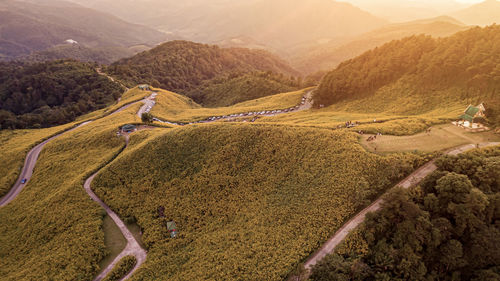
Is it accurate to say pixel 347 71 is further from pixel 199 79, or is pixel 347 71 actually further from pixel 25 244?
pixel 199 79

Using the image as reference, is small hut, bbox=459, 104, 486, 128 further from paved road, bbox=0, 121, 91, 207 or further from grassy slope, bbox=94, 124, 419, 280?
paved road, bbox=0, 121, 91, 207

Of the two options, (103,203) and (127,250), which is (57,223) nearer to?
(103,203)

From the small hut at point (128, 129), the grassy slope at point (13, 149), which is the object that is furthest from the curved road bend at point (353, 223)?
the grassy slope at point (13, 149)

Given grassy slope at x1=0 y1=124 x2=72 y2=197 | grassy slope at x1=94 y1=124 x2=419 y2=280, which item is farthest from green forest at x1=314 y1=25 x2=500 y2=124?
grassy slope at x1=0 y1=124 x2=72 y2=197

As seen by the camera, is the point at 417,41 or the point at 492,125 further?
the point at 417,41

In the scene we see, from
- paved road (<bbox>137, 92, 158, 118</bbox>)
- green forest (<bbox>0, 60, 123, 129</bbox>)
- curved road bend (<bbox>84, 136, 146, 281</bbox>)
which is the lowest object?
curved road bend (<bbox>84, 136, 146, 281</bbox>)

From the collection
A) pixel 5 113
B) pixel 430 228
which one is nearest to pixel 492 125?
pixel 430 228
